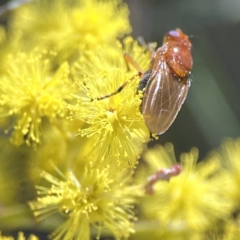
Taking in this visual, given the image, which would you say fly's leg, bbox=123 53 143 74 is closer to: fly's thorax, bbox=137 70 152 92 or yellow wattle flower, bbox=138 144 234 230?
fly's thorax, bbox=137 70 152 92

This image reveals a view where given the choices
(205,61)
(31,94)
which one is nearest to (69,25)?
(31,94)

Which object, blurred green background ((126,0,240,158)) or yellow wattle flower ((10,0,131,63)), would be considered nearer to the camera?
yellow wattle flower ((10,0,131,63))

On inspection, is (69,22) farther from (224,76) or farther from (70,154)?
(224,76)

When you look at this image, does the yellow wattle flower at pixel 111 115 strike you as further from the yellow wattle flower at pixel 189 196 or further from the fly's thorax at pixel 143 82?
the yellow wattle flower at pixel 189 196

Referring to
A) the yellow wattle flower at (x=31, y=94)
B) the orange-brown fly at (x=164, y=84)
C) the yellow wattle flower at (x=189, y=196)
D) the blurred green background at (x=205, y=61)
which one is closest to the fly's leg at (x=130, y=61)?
the orange-brown fly at (x=164, y=84)

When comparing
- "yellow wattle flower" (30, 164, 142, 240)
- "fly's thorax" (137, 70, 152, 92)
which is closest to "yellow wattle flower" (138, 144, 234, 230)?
"yellow wattle flower" (30, 164, 142, 240)

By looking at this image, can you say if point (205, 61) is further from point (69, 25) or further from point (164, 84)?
point (164, 84)
